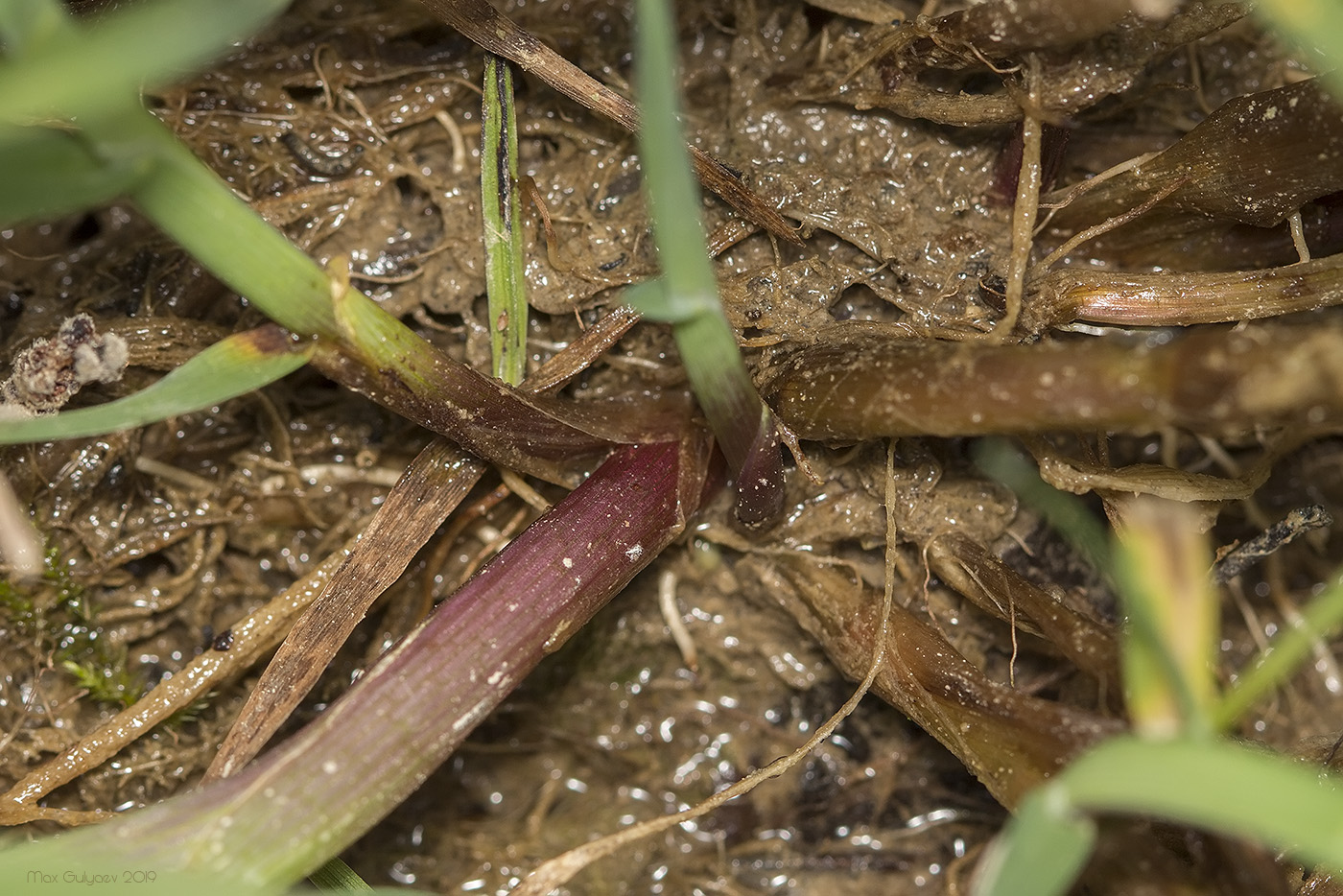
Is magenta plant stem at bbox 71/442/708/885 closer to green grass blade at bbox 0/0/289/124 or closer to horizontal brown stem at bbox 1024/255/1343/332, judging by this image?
horizontal brown stem at bbox 1024/255/1343/332

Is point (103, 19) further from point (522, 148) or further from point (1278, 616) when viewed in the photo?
point (1278, 616)

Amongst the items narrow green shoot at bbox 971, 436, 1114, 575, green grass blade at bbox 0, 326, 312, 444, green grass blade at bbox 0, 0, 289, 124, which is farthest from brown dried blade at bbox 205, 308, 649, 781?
green grass blade at bbox 0, 0, 289, 124

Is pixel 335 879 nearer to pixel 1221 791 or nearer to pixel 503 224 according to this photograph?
pixel 503 224

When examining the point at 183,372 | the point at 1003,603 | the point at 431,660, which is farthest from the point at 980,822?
the point at 183,372

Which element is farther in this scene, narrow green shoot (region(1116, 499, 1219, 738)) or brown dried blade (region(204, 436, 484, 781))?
brown dried blade (region(204, 436, 484, 781))

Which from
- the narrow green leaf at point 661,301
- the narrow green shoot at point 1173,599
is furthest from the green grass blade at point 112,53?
the narrow green shoot at point 1173,599
